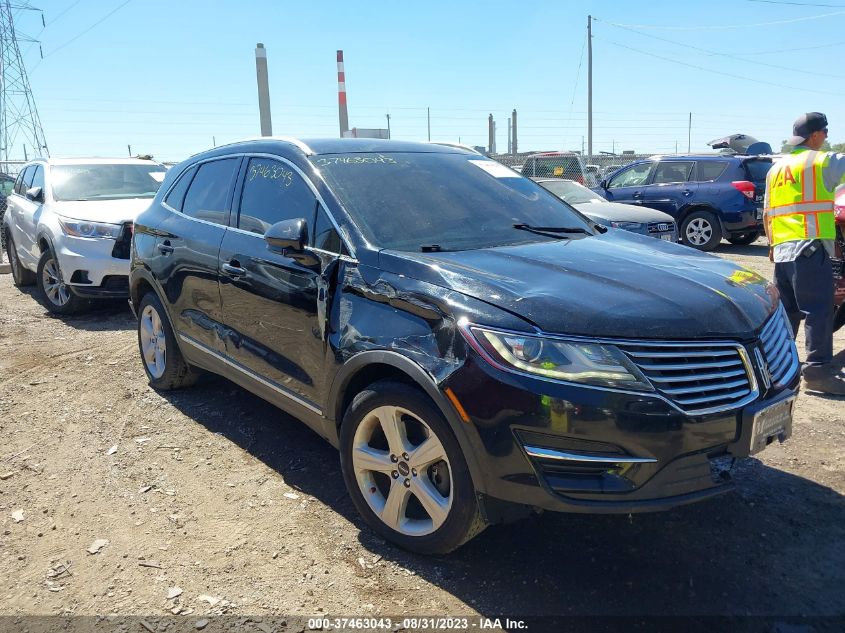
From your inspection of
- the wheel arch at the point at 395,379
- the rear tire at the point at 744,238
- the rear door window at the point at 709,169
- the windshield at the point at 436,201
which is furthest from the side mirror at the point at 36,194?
the rear tire at the point at 744,238

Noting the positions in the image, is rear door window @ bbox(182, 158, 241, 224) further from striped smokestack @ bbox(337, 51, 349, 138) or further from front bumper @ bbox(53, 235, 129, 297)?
striped smokestack @ bbox(337, 51, 349, 138)

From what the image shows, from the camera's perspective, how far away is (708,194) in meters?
12.3

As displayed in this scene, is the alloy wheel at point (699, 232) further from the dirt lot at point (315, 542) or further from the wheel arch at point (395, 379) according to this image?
the wheel arch at point (395, 379)

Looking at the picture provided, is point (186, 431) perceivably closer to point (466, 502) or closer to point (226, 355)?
point (226, 355)

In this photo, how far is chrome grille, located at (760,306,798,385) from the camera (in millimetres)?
2694

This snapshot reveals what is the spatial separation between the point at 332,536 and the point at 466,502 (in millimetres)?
842

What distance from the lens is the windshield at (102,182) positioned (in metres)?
8.33

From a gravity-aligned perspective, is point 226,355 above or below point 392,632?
above

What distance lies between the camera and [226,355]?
13.3 ft

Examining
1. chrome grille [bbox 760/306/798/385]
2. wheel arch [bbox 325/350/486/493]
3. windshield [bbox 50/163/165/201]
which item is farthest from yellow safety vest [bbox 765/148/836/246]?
windshield [bbox 50/163/165/201]

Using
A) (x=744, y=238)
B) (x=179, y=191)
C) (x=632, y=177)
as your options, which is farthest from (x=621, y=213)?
(x=179, y=191)

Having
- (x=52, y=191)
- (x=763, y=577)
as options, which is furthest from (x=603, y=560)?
(x=52, y=191)

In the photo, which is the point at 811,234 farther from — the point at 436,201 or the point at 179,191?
the point at 179,191

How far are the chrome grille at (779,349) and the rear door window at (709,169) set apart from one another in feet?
33.6
